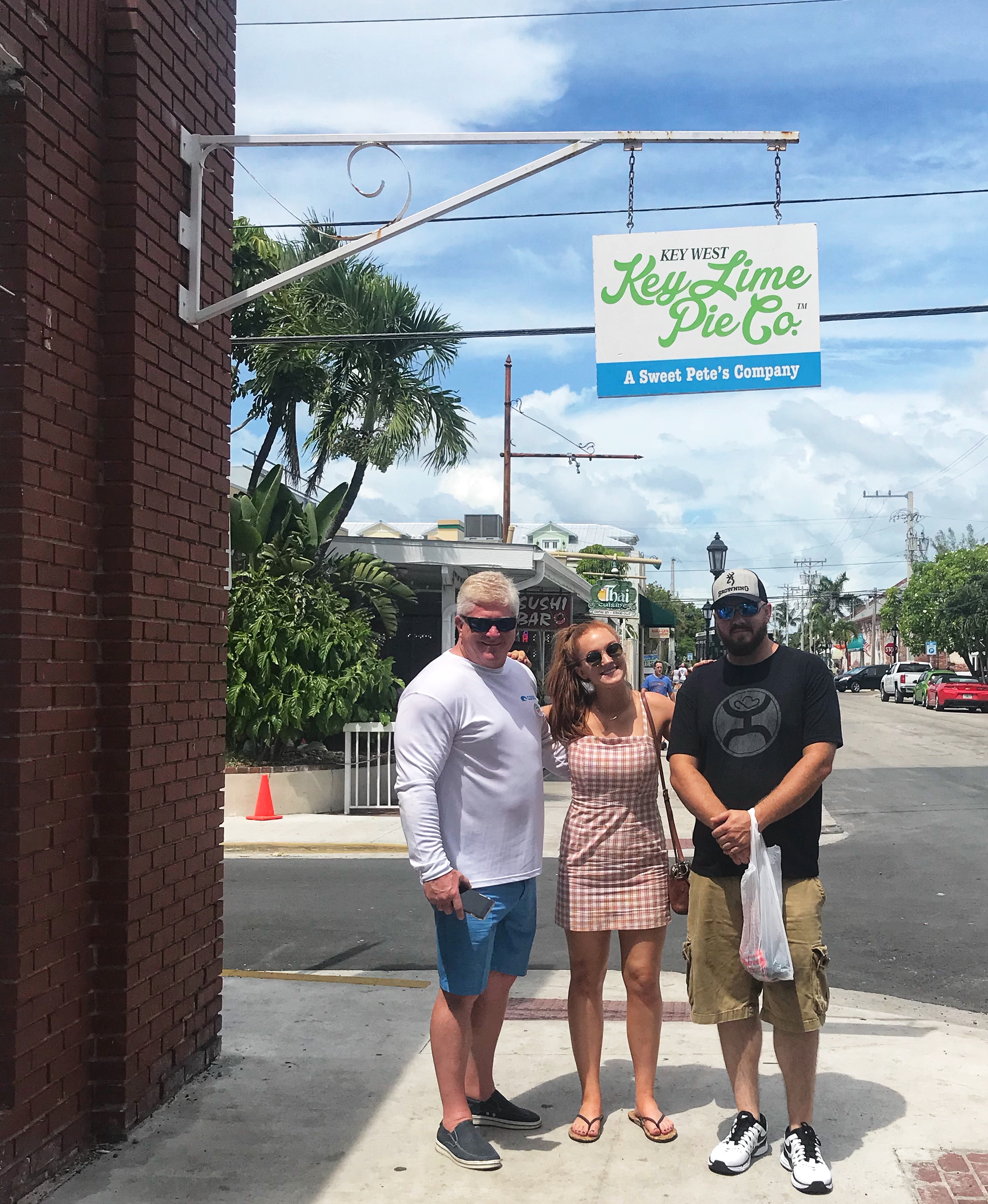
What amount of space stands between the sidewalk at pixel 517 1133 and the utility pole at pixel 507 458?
2237 cm

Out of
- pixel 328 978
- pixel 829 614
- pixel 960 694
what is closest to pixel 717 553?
pixel 328 978

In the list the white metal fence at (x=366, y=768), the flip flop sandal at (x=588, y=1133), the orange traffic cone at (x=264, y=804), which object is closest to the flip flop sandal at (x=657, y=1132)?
the flip flop sandal at (x=588, y=1133)

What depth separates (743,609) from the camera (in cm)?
403

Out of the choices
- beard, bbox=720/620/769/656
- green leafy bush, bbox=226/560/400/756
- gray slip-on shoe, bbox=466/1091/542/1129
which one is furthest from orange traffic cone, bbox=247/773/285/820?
beard, bbox=720/620/769/656

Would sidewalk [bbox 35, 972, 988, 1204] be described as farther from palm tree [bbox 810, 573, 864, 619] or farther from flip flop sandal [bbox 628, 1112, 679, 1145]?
palm tree [bbox 810, 573, 864, 619]

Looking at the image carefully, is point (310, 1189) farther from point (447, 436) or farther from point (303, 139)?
point (447, 436)

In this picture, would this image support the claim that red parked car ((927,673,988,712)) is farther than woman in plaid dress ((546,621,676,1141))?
Yes

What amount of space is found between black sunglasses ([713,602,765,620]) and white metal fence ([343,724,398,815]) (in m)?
9.83

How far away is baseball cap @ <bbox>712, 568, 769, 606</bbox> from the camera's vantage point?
4039 millimetres

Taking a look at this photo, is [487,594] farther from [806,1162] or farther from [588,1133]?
[806,1162]

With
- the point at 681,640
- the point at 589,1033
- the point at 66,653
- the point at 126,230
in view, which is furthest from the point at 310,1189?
the point at 681,640

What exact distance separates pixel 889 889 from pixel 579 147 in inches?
247

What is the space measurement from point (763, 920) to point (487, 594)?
1.38m

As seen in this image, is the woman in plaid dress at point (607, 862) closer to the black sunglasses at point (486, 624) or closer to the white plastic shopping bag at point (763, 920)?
the black sunglasses at point (486, 624)
